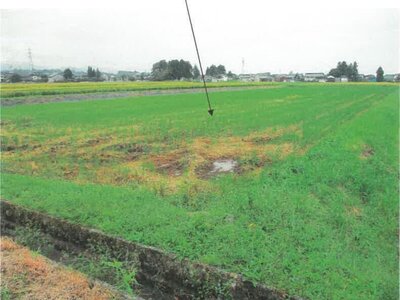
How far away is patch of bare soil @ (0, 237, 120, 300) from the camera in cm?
374

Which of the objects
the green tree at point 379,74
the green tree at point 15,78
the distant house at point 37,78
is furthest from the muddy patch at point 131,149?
the green tree at point 379,74

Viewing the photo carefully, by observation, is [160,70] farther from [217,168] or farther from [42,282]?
[42,282]

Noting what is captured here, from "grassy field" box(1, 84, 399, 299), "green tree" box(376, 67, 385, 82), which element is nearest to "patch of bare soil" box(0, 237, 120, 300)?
"grassy field" box(1, 84, 399, 299)

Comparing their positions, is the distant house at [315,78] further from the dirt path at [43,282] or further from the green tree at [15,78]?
the dirt path at [43,282]

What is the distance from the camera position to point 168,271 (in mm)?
4348

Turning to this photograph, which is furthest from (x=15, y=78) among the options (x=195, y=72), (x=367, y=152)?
(x=367, y=152)

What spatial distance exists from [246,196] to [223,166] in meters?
2.85

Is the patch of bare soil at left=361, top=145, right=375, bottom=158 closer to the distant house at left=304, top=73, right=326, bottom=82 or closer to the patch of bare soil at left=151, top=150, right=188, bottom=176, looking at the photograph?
the patch of bare soil at left=151, top=150, right=188, bottom=176

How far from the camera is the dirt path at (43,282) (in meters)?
3.73

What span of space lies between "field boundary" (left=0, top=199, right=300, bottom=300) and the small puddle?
3.86m

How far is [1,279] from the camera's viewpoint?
13.3ft

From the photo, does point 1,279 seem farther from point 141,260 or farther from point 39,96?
point 39,96

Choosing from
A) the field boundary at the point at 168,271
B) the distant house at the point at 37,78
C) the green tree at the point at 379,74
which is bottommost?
the green tree at the point at 379,74

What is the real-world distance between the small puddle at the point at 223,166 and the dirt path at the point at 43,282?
4.76 meters
